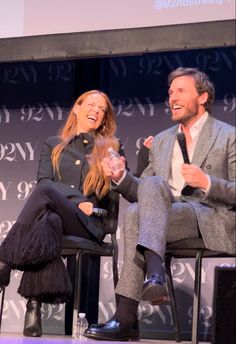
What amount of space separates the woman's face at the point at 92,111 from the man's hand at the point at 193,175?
1116 mm

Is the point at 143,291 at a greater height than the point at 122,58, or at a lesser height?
lesser

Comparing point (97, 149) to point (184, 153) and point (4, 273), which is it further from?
point (4, 273)

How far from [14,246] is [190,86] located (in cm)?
110

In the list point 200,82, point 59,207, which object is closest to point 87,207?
point 59,207

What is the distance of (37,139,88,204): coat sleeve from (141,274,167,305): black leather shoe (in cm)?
99

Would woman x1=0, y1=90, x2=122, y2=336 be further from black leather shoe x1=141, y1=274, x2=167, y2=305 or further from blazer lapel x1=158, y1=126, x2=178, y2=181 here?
black leather shoe x1=141, y1=274, x2=167, y2=305

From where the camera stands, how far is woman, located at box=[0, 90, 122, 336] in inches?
128

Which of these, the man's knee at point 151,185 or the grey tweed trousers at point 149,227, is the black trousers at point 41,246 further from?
the man's knee at point 151,185

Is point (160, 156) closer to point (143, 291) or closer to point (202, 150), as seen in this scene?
point (202, 150)

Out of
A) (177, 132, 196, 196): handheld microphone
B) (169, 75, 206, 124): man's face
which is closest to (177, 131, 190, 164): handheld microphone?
(177, 132, 196, 196): handheld microphone

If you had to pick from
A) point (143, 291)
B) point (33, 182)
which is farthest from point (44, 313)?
point (143, 291)

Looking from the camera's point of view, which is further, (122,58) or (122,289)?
(122,58)

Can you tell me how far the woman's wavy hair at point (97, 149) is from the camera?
3.73 metres

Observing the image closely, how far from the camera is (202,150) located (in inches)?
128
